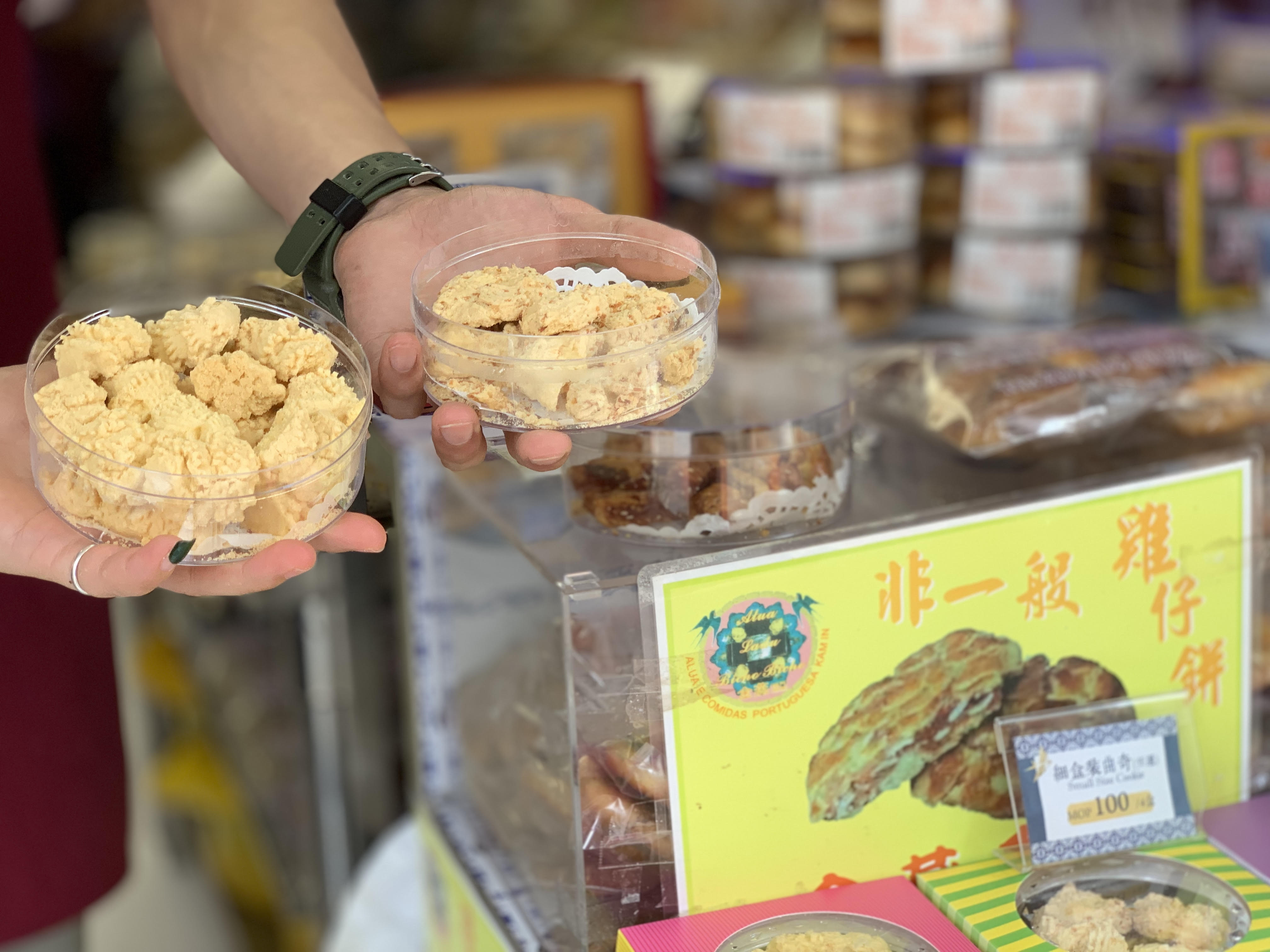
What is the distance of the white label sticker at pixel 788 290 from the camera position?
2.10 metres

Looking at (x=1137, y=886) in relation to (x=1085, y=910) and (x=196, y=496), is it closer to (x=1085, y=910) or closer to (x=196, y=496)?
(x=1085, y=910)

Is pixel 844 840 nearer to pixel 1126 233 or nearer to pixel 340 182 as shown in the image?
pixel 340 182

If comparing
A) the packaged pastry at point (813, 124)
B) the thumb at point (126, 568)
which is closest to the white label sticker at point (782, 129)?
the packaged pastry at point (813, 124)

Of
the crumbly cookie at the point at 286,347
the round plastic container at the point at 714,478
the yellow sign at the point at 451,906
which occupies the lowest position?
the yellow sign at the point at 451,906

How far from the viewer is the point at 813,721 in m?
1.02

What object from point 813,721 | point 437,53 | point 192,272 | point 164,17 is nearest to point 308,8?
point 164,17

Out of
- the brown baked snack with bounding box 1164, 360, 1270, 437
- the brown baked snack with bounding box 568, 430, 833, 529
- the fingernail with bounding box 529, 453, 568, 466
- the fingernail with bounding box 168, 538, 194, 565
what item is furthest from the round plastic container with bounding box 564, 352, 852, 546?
the brown baked snack with bounding box 1164, 360, 1270, 437

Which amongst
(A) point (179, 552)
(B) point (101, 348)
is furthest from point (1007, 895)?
(B) point (101, 348)

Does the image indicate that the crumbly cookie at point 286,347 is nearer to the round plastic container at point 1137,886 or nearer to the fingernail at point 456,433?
the fingernail at point 456,433

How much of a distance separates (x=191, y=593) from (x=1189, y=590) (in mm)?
825

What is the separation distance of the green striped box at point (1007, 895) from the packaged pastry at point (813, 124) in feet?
4.11

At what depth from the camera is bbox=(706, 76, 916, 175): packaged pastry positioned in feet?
6.56

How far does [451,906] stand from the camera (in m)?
1.39

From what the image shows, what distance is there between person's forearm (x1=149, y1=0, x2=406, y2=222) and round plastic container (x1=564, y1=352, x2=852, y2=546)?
1.20ft
